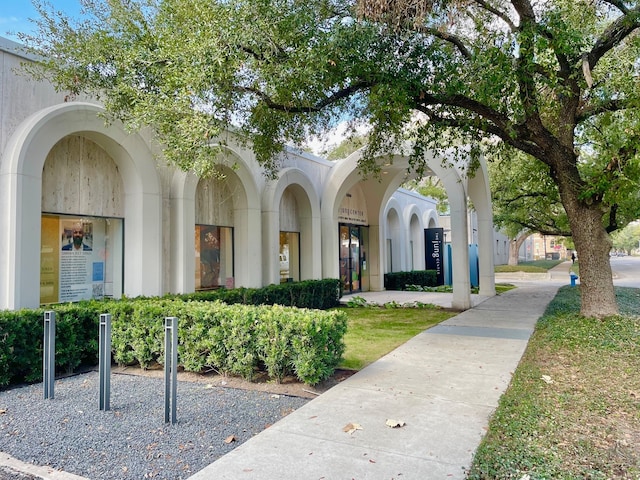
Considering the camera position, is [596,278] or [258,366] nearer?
[258,366]

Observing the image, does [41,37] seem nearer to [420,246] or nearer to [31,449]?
[31,449]

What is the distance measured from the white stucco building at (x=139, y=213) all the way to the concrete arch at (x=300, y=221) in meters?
0.04

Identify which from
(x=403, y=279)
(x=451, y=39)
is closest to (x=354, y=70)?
(x=451, y=39)

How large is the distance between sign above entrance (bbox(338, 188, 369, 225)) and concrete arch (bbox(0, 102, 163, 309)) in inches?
374

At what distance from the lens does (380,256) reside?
65.4 feet

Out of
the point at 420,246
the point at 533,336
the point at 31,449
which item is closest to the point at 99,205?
the point at 31,449

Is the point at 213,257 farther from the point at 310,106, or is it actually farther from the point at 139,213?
the point at 310,106

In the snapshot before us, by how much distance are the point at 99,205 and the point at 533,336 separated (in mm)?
9212

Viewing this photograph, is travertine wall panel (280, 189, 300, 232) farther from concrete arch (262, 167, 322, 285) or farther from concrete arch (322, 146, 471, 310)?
concrete arch (322, 146, 471, 310)

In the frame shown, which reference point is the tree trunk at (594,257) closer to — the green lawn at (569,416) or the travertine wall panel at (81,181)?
the green lawn at (569,416)

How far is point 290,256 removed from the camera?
15602mm

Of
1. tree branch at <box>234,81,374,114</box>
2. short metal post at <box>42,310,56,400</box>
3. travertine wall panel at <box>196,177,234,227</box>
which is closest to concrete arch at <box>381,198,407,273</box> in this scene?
travertine wall panel at <box>196,177,234,227</box>

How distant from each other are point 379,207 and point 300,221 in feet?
17.9

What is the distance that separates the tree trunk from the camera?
1018 cm
